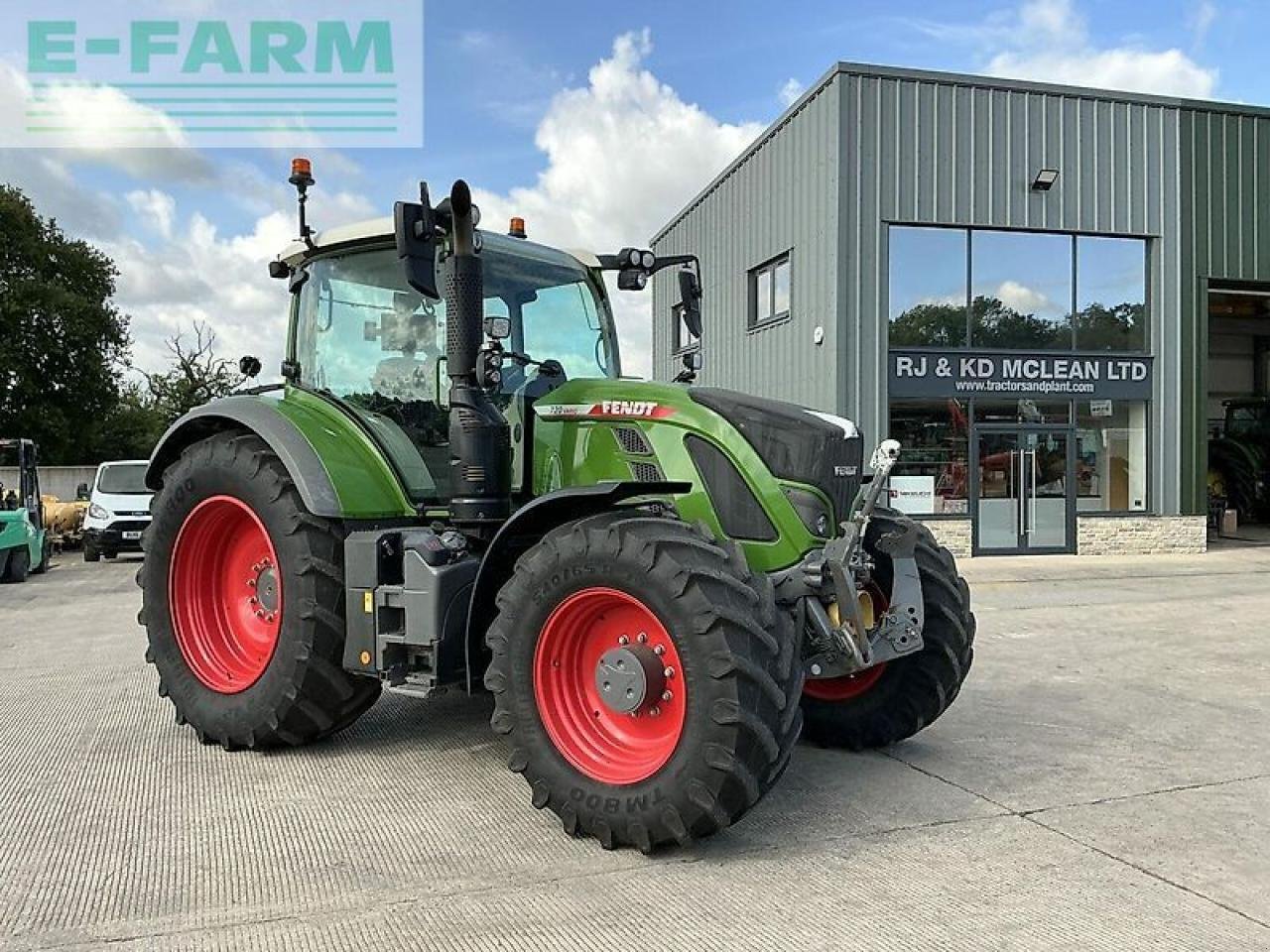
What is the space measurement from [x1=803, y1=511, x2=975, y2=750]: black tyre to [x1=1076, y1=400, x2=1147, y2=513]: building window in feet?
40.0

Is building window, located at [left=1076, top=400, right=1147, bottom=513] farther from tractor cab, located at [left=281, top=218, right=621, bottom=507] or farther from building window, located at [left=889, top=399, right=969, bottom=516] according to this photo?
tractor cab, located at [left=281, top=218, right=621, bottom=507]

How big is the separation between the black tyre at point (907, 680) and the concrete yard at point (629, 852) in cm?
16

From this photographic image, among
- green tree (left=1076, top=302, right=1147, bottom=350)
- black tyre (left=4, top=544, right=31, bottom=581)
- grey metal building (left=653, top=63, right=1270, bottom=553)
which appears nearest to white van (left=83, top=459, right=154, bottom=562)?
black tyre (left=4, top=544, right=31, bottom=581)

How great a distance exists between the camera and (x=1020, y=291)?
1553cm

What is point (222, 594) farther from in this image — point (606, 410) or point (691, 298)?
point (691, 298)

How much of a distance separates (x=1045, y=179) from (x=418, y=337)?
12.7 meters

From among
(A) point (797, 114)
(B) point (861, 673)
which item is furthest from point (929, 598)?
(A) point (797, 114)

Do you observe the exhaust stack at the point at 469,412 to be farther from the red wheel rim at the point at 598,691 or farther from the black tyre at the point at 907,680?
the black tyre at the point at 907,680

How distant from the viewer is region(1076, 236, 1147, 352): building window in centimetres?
1578

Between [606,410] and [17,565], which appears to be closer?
[606,410]

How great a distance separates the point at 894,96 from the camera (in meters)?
14.8

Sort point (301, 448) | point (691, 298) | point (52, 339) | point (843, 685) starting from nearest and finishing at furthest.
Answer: point (301, 448)
point (843, 685)
point (691, 298)
point (52, 339)

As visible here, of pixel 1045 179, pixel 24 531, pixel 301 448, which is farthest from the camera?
pixel 1045 179

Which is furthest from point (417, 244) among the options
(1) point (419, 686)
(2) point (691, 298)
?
(1) point (419, 686)
